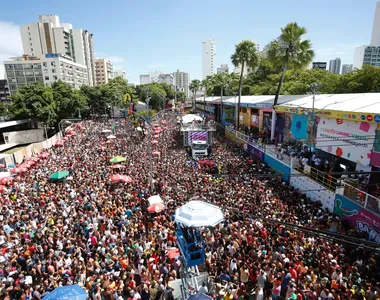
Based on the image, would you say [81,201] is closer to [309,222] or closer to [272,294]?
[272,294]

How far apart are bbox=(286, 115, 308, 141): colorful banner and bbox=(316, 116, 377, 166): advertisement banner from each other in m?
1.86

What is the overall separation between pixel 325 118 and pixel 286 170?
4.59 meters

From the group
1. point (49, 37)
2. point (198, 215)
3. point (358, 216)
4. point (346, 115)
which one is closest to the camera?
point (198, 215)

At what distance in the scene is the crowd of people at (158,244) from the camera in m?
8.05

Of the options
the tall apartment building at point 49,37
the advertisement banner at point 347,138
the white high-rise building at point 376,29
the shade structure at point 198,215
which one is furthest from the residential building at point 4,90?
the white high-rise building at point 376,29

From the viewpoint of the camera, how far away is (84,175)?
19.2m

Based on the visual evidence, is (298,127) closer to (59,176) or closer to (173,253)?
(173,253)

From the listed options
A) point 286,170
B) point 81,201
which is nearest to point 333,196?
point 286,170

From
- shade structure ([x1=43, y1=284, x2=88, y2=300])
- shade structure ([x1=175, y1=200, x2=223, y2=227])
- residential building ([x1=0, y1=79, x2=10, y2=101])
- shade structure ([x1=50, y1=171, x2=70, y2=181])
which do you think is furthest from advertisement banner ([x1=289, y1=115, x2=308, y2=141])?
residential building ([x1=0, y1=79, x2=10, y2=101])

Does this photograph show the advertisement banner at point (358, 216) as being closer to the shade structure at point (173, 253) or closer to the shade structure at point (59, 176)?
the shade structure at point (173, 253)

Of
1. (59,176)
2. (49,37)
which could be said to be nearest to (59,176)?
(59,176)

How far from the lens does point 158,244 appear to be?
10555 millimetres

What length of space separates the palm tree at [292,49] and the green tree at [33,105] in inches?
1395

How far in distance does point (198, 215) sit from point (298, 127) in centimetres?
1707
